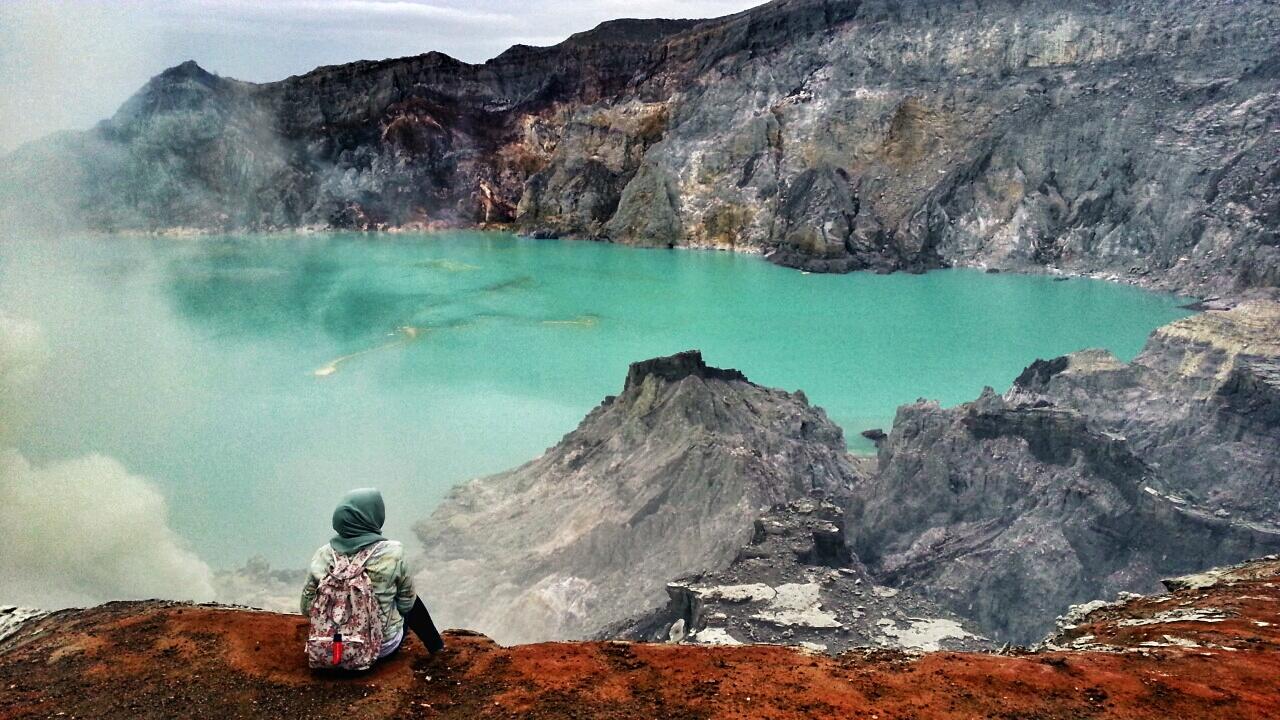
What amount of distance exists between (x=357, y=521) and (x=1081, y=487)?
12058mm

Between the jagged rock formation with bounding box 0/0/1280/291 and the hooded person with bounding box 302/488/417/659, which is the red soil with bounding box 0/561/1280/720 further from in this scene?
the jagged rock formation with bounding box 0/0/1280/291

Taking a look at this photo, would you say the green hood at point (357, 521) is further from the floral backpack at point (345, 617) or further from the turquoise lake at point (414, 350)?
the turquoise lake at point (414, 350)

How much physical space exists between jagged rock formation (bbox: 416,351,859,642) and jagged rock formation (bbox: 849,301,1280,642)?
1.84 metres

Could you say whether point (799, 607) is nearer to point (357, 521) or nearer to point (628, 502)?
point (628, 502)

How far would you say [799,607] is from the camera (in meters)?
10.7

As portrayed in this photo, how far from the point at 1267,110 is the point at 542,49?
61007mm

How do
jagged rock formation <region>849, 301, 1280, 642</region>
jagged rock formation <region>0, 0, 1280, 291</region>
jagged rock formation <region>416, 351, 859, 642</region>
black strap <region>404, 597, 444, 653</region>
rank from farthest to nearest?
1. jagged rock formation <region>0, 0, 1280, 291</region>
2. jagged rock formation <region>416, 351, 859, 642</region>
3. jagged rock formation <region>849, 301, 1280, 642</region>
4. black strap <region>404, 597, 444, 653</region>

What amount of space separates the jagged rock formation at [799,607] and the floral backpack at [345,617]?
17.4ft

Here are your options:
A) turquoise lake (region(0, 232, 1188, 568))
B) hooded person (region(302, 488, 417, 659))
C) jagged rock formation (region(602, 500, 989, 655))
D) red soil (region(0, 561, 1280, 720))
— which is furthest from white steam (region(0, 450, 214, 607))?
hooded person (region(302, 488, 417, 659))

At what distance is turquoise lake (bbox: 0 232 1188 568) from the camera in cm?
1970

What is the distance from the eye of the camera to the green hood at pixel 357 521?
16.9 feet

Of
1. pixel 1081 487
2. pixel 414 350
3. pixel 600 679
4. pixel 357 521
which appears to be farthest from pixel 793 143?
pixel 357 521

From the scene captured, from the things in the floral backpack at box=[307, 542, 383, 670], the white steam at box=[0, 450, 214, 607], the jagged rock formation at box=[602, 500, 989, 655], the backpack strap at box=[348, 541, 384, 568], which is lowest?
the white steam at box=[0, 450, 214, 607]

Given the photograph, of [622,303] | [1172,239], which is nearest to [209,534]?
[622,303]
